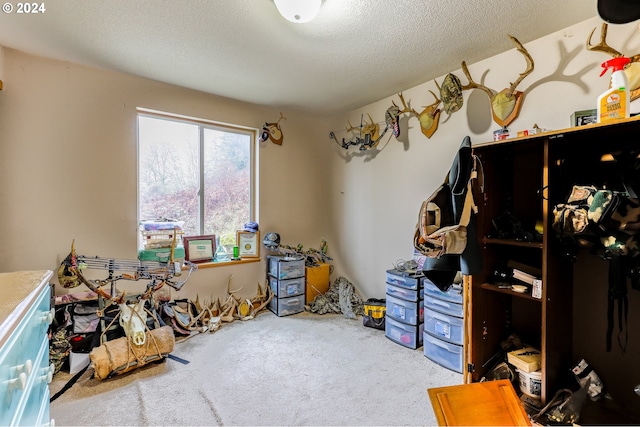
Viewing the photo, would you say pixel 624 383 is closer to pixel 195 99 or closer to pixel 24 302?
pixel 24 302

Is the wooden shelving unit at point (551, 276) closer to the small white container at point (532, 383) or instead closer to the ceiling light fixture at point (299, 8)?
the small white container at point (532, 383)

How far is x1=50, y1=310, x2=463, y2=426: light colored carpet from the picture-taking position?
174 centimetres

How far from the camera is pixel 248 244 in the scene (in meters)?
3.59

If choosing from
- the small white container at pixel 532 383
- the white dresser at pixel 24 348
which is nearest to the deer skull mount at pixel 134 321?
the white dresser at pixel 24 348

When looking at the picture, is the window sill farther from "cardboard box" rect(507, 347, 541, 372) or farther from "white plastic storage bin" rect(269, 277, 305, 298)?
"cardboard box" rect(507, 347, 541, 372)

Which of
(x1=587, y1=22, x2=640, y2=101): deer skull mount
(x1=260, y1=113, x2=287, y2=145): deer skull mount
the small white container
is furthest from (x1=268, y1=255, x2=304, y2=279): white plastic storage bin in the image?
(x1=587, y1=22, x2=640, y2=101): deer skull mount

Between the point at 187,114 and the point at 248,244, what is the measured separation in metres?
1.65

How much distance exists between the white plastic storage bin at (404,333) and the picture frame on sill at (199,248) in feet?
6.99

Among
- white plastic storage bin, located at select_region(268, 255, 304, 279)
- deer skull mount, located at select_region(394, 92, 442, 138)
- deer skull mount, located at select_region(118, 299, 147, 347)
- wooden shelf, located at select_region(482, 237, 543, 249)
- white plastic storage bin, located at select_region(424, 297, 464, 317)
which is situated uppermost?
deer skull mount, located at select_region(394, 92, 442, 138)

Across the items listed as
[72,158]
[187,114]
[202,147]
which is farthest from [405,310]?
[72,158]

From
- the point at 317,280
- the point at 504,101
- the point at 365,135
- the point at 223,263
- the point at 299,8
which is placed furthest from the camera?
the point at 317,280

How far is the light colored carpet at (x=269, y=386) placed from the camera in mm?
1742

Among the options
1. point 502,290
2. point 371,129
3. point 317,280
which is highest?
point 371,129

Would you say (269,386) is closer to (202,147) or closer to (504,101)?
(202,147)
